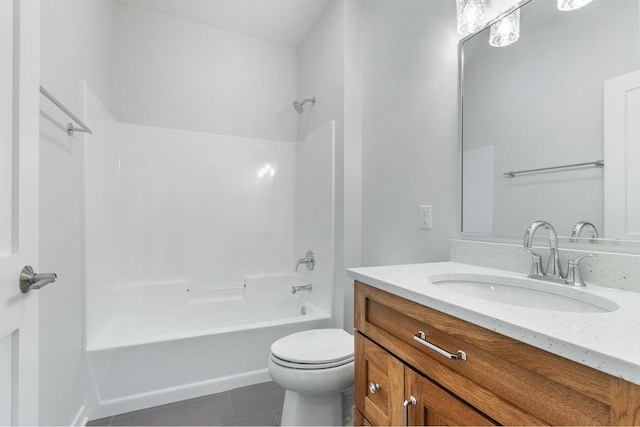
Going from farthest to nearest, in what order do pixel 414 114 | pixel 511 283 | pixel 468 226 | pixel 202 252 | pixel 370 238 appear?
pixel 202 252 < pixel 370 238 < pixel 414 114 < pixel 468 226 < pixel 511 283

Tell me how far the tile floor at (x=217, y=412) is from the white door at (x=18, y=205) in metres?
1.04

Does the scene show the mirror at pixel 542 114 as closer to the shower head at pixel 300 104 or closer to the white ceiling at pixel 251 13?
the shower head at pixel 300 104

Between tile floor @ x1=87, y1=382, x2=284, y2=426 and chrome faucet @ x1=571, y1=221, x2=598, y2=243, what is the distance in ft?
5.29

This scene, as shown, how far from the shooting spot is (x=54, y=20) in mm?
1291

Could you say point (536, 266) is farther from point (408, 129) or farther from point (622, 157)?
point (408, 129)

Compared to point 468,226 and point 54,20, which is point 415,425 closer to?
point 468,226

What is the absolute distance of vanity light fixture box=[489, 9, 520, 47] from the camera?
1087 millimetres

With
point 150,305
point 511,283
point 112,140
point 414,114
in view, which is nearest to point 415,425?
point 511,283

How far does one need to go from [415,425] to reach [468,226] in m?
0.80

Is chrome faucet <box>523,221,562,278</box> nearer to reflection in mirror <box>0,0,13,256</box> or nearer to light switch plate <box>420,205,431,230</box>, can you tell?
light switch plate <box>420,205,431,230</box>

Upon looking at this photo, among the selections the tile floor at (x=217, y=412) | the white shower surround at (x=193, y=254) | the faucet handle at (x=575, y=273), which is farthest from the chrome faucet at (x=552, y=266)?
the tile floor at (x=217, y=412)

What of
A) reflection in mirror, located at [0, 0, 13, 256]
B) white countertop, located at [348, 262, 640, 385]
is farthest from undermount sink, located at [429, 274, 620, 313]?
reflection in mirror, located at [0, 0, 13, 256]

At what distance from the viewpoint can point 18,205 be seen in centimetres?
70

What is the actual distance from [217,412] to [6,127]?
167cm
